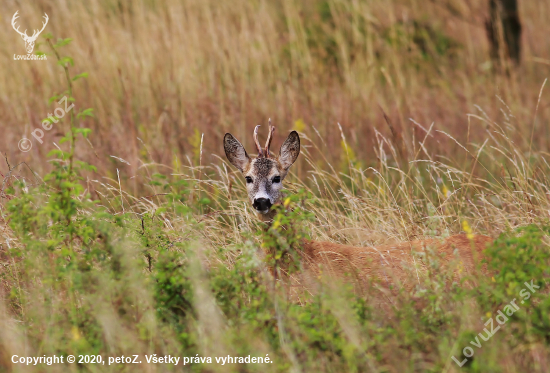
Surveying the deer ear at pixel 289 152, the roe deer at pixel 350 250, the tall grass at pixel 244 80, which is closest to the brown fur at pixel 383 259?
the roe deer at pixel 350 250

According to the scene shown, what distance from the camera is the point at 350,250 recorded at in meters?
4.85

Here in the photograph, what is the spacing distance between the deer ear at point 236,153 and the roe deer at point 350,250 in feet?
0.37

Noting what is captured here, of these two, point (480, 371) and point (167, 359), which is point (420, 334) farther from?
point (167, 359)

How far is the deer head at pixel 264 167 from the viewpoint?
4.80m

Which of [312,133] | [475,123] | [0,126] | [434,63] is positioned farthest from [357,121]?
[0,126]

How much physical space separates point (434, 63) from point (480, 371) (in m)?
7.06

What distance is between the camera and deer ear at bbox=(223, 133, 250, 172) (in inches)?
209

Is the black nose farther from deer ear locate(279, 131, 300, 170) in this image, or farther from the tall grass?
the tall grass

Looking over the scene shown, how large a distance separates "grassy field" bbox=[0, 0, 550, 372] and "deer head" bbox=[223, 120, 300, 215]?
19cm

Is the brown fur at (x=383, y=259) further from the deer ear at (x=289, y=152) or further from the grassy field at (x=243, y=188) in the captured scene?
the deer ear at (x=289, y=152)

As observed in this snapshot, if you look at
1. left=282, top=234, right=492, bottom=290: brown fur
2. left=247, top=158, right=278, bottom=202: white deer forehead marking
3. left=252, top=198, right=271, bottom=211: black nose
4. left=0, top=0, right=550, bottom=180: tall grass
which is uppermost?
left=0, top=0, right=550, bottom=180: tall grass

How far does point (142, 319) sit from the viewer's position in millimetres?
3584

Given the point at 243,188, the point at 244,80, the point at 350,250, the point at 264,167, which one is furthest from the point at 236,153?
the point at 244,80

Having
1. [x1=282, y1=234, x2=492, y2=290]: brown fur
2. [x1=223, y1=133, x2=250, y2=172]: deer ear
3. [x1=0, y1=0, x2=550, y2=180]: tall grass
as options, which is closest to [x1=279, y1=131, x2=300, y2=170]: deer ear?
[x1=223, y1=133, x2=250, y2=172]: deer ear
